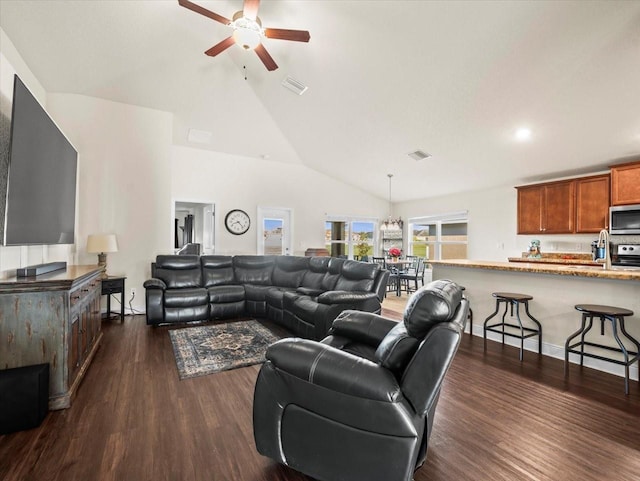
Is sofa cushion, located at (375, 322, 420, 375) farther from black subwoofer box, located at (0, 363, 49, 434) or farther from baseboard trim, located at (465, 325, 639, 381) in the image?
baseboard trim, located at (465, 325, 639, 381)

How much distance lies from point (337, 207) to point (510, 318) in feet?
17.4

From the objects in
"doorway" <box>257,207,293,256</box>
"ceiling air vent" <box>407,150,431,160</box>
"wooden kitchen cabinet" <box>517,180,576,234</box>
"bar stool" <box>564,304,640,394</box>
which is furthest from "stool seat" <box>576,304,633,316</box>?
"doorway" <box>257,207,293,256</box>

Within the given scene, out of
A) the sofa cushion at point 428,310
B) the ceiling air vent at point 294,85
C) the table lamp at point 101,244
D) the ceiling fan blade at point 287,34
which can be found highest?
the ceiling air vent at point 294,85

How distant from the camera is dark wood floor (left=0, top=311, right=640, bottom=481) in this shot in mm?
1664

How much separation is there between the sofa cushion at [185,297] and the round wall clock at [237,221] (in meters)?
2.51

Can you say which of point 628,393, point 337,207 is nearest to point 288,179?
point 337,207

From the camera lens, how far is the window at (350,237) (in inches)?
339

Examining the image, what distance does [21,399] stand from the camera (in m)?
1.99

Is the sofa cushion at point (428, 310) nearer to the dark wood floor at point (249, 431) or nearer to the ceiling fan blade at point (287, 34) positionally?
the dark wood floor at point (249, 431)

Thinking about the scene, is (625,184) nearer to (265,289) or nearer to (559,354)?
(559,354)

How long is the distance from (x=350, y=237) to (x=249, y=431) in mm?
7070

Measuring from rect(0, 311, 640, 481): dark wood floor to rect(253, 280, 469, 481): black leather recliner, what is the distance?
0.28 metres

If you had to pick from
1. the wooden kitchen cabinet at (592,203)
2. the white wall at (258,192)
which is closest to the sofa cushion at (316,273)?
the white wall at (258,192)

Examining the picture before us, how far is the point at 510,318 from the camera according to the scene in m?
3.84
